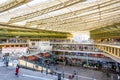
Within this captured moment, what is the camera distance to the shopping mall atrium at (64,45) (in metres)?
20.8

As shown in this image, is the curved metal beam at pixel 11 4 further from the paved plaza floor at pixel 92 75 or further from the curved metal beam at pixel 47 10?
the paved plaza floor at pixel 92 75

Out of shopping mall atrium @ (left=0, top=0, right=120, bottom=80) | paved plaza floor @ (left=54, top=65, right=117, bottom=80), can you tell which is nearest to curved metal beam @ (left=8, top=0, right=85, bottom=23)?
shopping mall atrium @ (left=0, top=0, right=120, bottom=80)

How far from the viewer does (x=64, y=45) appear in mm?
49875

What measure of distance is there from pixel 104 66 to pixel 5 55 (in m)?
23.8

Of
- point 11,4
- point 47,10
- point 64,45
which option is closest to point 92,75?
point 47,10

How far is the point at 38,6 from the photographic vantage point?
751 inches

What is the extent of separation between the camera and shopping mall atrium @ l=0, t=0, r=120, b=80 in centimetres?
2083

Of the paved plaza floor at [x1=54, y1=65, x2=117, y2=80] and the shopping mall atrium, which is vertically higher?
the shopping mall atrium

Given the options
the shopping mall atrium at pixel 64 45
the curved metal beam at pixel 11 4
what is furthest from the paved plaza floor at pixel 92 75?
the curved metal beam at pixel 11 4

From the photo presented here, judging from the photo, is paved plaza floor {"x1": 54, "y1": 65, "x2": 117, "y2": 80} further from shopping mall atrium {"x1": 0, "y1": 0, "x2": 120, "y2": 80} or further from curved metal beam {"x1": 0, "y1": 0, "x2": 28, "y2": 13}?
curved metal beam {"x1": 0, "y1": 0, "x2": 28, "y2": 13}

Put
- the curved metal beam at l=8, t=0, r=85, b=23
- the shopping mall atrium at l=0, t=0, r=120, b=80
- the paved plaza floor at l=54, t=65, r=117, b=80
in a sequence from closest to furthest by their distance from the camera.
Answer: the curved metal beam at l=8, t=0, r=85, b=23 < the shopping mall atrium at l=0, t=0, r=120, b=80 < the paved plaza floor at l=54, t=65, r=117, b=80

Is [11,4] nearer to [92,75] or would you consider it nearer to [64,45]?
[92,75]

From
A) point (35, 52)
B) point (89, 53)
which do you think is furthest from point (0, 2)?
point (89, 53)

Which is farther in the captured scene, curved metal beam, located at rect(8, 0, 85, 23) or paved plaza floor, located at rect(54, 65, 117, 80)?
paved plaza floor, located at rect(54, 65, 117, 80)
